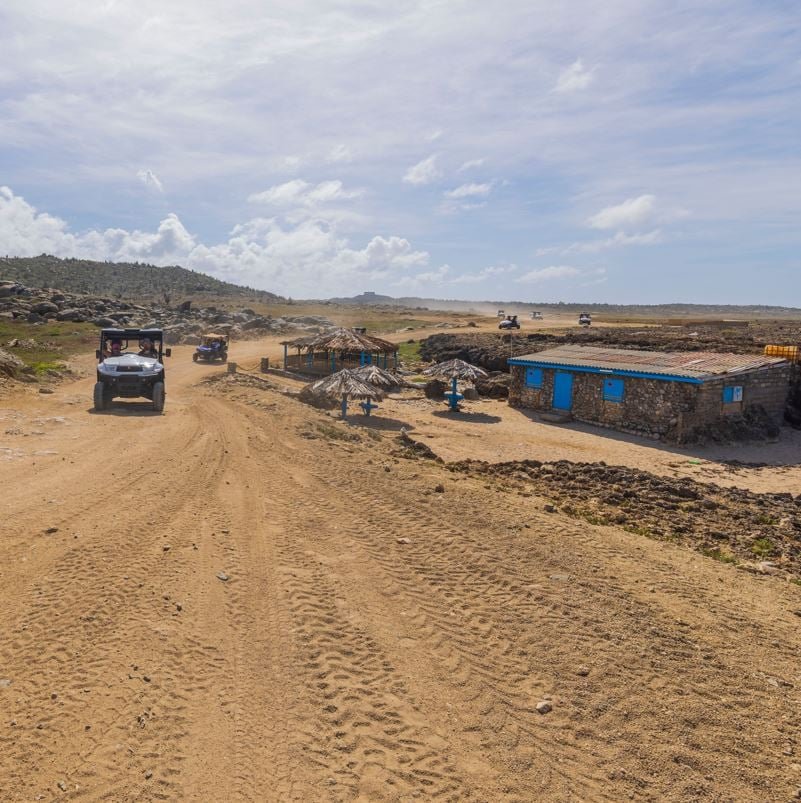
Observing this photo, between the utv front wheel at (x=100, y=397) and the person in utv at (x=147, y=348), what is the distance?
2123mm

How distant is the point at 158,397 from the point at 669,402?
62.6 feet

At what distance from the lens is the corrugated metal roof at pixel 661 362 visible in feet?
80.4

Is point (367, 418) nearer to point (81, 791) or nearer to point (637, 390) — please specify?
point (637, 390)

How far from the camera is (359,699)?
5.46 metres

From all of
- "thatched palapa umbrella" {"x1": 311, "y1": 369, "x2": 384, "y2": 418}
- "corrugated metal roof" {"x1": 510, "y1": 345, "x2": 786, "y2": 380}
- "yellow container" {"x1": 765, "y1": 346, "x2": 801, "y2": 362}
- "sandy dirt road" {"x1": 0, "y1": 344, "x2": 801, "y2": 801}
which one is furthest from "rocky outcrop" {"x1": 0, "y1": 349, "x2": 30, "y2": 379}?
"yellow container" {"x1": 765, "y1": 346, "x2": 801, "y2": 362}

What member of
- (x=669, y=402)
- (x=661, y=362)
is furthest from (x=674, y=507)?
(x=661, y=362)

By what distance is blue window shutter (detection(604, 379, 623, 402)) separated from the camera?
26156mm

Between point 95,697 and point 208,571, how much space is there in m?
2.45

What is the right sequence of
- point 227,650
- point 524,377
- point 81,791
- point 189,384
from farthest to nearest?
point 524,377 < point 189,384 < point 227,650 < point 81,791

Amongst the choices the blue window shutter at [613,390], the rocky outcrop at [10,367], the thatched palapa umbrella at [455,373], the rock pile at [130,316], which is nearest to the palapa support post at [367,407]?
the thatched palapa umbrella at [455,373]

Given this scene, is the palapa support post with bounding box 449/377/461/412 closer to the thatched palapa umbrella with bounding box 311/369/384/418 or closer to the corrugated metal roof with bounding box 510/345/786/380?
the corrugated metal roof with bounding box 510/345/786/380

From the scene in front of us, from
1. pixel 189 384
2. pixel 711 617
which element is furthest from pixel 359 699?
pixel 189 384

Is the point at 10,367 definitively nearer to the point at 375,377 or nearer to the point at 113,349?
the point at 113,349

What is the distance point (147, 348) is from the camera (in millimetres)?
20125
